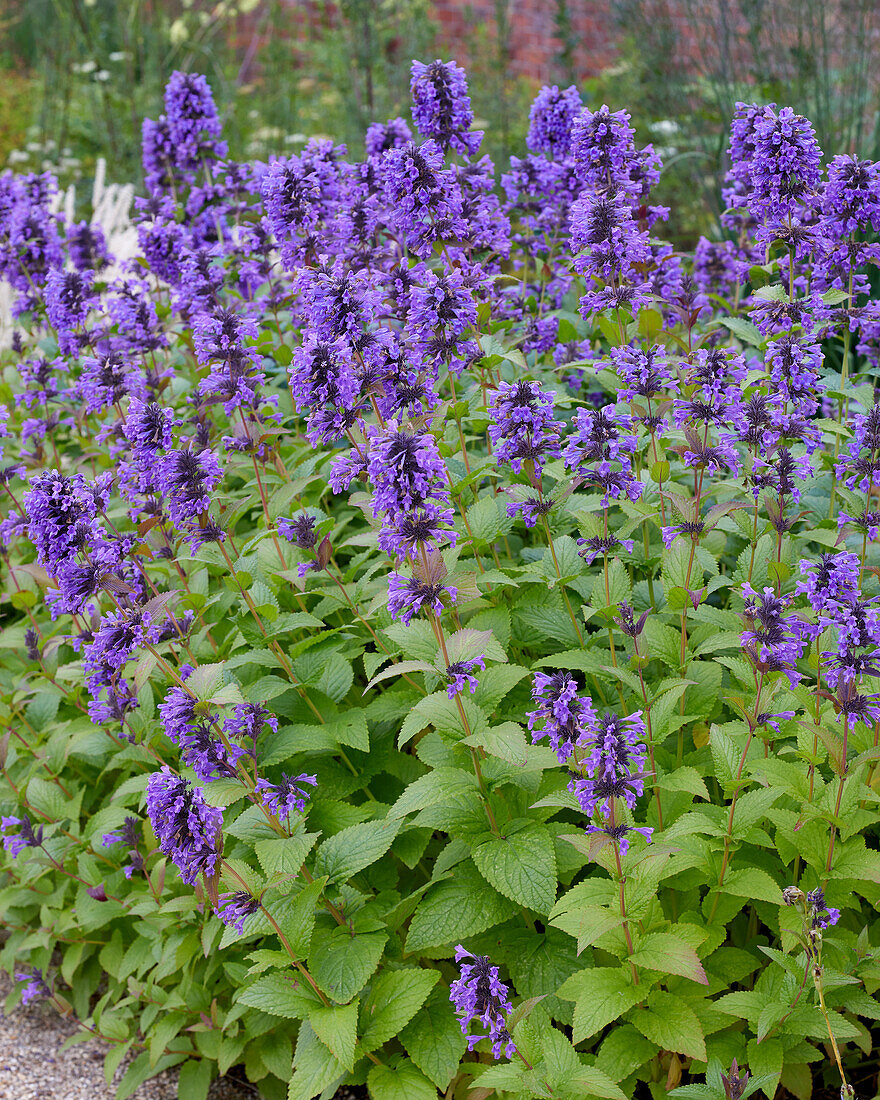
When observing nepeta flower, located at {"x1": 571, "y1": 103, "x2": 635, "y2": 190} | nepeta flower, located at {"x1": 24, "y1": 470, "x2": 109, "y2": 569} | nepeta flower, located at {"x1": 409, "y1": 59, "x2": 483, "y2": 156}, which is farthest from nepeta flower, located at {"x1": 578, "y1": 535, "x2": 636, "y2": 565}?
nepeta flower, located at {"x1": 409, "y1": 59, "x2": 483, "y2": 156}

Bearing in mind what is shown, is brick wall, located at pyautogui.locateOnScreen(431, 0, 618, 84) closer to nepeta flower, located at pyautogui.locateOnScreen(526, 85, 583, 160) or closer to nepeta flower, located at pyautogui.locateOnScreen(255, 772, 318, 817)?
nepeta flower, located at pyautogui.locateOnScreen(526, 85, 583, 160)

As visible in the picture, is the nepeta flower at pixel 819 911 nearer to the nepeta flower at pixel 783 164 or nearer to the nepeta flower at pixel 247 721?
the nepeta flower at pixel 247 721

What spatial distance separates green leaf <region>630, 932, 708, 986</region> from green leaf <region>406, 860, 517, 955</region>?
15.1 inches

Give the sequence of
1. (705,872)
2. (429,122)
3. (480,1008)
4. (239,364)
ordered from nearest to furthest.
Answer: (480,1008)
(705,872)
(239,364)
(429,122)

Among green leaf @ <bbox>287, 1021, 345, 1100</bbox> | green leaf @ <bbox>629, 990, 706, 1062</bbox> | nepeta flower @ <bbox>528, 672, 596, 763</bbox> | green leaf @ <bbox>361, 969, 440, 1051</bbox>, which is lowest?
green leaf @ <bbox>287, 1021, 345, 1100</bbox>

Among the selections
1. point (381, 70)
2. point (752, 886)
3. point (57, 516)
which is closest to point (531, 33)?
point (381, 70)

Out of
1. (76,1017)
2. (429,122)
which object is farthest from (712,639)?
(76,1017)

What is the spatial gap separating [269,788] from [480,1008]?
2.41 feet

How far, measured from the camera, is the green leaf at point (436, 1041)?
2439 mm

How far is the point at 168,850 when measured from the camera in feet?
7.14

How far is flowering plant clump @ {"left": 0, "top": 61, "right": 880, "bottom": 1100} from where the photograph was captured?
88.0 inches

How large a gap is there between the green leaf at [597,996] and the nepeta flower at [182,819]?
2.89ft

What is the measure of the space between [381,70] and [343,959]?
852cm

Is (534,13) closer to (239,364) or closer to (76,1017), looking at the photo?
(239,364)
